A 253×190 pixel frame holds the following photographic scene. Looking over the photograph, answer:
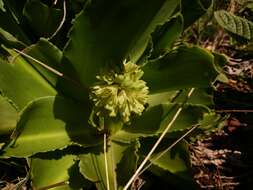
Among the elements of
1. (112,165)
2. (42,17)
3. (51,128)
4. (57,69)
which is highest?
(42,17)

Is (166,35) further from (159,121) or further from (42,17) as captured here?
(42,17)

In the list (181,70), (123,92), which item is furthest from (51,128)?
(181,70)

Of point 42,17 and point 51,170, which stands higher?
point 42,17

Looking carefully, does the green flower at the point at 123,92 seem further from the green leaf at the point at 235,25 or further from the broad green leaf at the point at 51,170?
the green leaf at the point at 235,25

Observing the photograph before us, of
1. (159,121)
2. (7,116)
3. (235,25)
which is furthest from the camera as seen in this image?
(235,25)

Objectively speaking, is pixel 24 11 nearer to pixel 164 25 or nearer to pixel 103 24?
pixel 103 24

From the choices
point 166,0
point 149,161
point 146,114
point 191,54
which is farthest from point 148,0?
point 149,161

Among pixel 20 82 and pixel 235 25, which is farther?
pixel 235 25

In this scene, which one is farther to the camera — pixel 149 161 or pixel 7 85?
pixel 149 161
